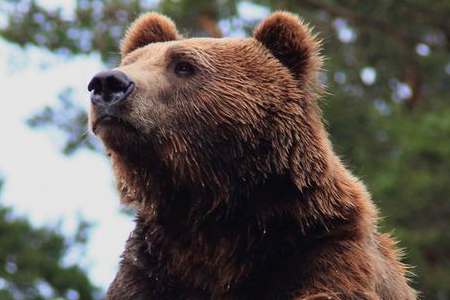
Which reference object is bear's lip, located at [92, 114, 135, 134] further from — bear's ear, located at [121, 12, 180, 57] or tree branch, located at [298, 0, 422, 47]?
tree branch, located at [298, 0, 422, 47]

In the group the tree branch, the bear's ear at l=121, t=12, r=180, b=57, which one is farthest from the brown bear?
the tree branch

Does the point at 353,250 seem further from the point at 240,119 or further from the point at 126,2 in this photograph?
the point at 126,2

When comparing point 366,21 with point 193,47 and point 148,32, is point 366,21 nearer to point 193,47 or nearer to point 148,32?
point 148,32

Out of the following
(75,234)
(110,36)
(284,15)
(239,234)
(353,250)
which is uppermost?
(110,36)

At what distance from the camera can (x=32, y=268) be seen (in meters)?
16.0

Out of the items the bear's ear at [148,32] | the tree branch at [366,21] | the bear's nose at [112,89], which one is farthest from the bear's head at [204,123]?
the tree branch at [366,21]

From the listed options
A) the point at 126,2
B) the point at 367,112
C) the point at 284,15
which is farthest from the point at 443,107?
the point at 284,15

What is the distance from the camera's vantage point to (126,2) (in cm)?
1770

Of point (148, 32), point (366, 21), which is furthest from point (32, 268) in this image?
point (148, 32)

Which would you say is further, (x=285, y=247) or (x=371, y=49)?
(x=371, y=49)

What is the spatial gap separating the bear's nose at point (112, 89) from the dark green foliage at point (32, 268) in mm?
10998

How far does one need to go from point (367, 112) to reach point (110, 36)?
5427 millimetres

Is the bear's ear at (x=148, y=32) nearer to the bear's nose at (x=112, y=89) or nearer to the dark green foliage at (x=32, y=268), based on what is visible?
the bear's nose at (x=112, y=89)

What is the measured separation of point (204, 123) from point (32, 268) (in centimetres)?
1114
